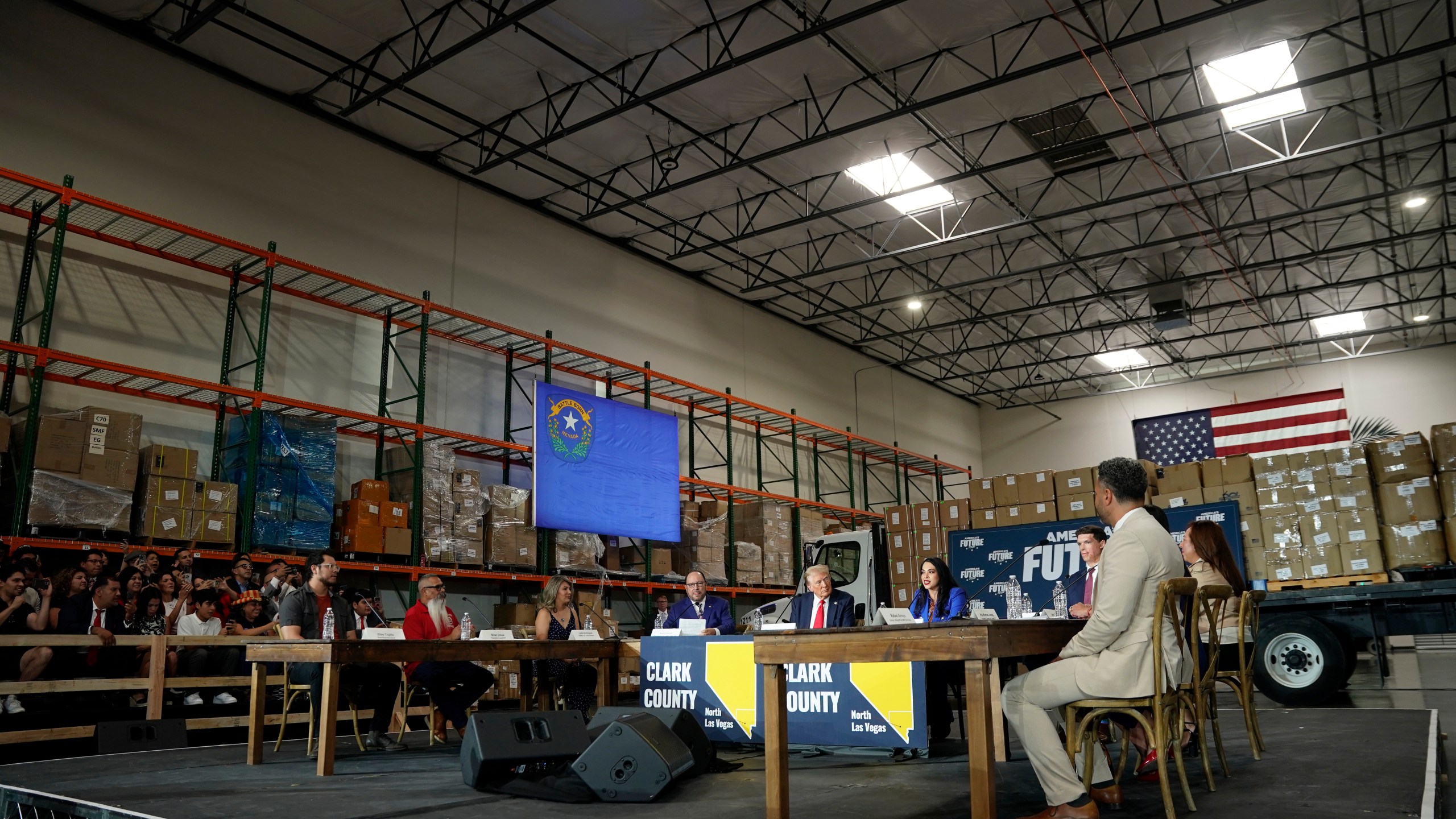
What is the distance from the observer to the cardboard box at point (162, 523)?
28.4ft

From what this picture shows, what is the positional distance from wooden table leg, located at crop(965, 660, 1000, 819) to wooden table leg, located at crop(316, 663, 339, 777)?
369cm

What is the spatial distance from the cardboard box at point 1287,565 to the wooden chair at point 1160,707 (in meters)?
7.67

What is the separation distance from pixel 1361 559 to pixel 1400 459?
106cm

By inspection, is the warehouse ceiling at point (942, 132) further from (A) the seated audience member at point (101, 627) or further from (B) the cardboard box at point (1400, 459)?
(A) the seated audience member at point (101, 627)

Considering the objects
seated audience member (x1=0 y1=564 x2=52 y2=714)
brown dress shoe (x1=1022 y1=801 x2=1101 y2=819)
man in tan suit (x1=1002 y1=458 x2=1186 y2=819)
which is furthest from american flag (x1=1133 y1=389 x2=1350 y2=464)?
seated audience member (x1=0 y1=564 x2=52 y2=714)

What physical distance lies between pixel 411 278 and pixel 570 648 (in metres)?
7.07

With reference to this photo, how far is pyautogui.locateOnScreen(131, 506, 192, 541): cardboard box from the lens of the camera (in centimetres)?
865

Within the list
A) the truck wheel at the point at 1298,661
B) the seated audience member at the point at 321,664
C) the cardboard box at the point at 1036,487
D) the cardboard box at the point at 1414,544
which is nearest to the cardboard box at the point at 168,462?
the seated audience member at the point at 321,664

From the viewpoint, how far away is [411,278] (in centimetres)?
1223

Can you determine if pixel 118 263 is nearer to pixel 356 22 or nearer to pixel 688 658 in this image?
pixel 356 22

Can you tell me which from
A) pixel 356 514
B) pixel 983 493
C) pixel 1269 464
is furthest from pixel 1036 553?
pixel 356 514

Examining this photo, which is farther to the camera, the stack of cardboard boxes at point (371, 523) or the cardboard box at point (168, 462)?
the stack of cardboard boxes at point (371, 523)

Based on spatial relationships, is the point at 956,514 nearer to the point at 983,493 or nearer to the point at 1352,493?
the point at 983,493

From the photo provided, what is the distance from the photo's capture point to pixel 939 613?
23.2 feet
